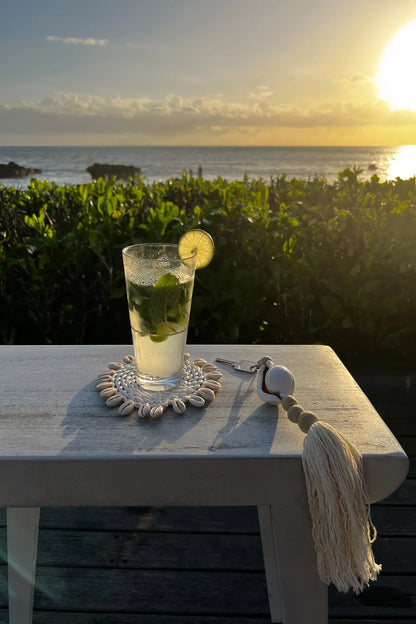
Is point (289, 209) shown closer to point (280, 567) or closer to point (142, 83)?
point (280, 567)

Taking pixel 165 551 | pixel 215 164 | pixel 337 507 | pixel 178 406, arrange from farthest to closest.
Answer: pixel 215 164 → pixel 165 551 → pixel 178 406 → pixel 337 507

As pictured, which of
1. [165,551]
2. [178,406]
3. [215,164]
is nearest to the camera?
[178,406]

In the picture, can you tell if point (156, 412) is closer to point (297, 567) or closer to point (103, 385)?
point (103, 385)

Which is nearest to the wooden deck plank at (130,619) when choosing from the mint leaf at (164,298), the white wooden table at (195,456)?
the white wooden table at (195,456)

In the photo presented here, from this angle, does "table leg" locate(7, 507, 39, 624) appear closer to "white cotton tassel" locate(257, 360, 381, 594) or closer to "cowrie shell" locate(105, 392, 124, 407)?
"cowrie shell" locate(105, 392, 124, 407)

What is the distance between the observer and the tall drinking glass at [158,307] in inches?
46.2

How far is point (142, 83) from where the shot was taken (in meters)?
56.3

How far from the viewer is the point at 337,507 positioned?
0.98 meters

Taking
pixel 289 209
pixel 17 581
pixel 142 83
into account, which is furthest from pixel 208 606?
pixel 142 83

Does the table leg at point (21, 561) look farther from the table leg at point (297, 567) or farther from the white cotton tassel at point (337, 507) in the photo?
the white cotton tassel at point (337, 507)

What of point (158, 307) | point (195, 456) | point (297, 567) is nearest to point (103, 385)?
point (158, 307)

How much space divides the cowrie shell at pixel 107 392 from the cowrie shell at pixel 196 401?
19 cm

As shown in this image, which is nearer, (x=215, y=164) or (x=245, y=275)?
(x=245, y=275)

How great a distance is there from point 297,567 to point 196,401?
422 millimetres
